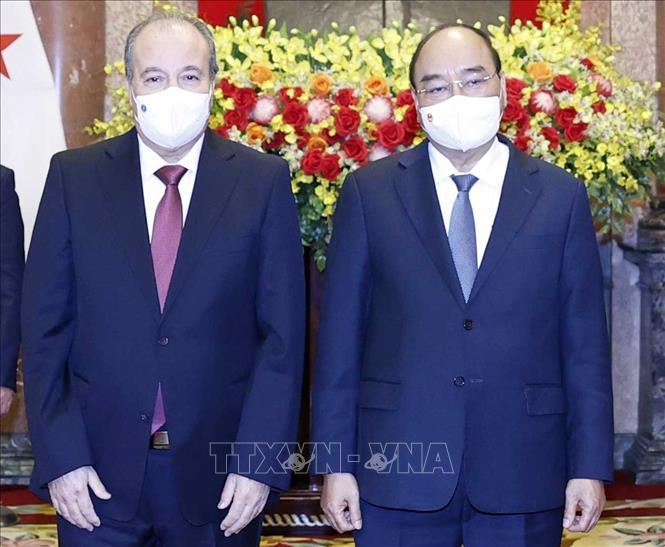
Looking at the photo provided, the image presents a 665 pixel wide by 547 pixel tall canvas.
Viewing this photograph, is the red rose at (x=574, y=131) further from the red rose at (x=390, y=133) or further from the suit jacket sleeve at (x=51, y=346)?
the suit jacket sleeve at (x=51, y=346)

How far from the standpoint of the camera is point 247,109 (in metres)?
4.59

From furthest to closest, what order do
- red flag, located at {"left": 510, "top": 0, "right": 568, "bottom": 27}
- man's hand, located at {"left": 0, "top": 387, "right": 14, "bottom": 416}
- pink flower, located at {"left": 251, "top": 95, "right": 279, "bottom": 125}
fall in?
red flag, located at {"left": 510, "top": 0, "right": 568, "bottom": 27}, pink flower, located at {"left": 251, "top": 95, "right": 279, "bottom": 125}, man's hand, located at {"left": 0, "top": 387, "right": 14, "bottom": 416}

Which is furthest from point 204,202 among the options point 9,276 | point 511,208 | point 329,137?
point 329,137

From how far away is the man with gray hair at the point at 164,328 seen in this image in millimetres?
2857

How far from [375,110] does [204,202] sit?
1.70 meters

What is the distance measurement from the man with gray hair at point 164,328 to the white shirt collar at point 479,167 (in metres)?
0.38

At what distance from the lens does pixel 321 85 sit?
15.1 ft

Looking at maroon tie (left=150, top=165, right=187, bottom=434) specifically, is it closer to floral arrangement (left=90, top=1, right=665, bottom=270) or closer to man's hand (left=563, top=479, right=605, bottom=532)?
man's hand (left=563, top=479, right=605, bottom=532)

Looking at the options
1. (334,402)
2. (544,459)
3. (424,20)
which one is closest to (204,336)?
(334,402)

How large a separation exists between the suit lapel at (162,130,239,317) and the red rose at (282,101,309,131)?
1466 millimetres

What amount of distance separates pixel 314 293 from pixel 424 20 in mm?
2031

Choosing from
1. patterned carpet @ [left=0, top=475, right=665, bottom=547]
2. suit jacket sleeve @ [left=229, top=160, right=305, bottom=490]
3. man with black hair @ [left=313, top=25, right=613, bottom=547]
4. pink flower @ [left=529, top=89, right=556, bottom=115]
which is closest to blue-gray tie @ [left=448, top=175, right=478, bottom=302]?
man with black hair @ [left=313, top=25, right=613, bottom=547]

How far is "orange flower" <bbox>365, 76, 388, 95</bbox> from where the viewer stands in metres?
4.58

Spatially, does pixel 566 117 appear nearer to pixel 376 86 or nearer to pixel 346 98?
pixel 376 86
